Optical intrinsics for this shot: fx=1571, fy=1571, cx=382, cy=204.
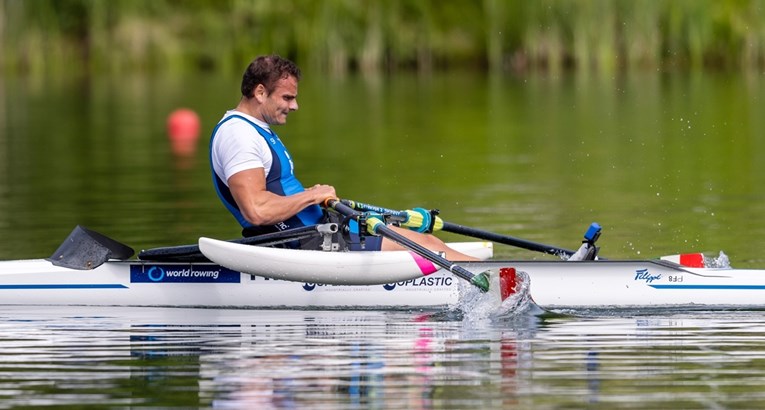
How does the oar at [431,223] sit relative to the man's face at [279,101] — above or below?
below

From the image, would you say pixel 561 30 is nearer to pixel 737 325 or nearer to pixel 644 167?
pixel 644 167

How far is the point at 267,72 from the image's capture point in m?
11.1

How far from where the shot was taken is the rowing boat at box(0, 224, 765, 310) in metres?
11.2

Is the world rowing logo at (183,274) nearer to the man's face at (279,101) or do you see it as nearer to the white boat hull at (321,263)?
the white boat hull at (321,263)

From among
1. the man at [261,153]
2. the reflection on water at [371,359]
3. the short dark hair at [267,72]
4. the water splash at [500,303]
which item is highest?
the short dark hair at [267,72]

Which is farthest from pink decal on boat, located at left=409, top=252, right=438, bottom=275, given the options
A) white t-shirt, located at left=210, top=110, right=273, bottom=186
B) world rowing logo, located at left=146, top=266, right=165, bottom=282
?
world rowing logo, located at left=146, top=266, right=165, bottom=282

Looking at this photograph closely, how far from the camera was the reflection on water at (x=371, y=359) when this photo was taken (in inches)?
326

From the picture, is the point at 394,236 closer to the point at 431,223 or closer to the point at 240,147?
the point at 431,223

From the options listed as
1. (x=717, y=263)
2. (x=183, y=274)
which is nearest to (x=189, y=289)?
(x=183, y=274)

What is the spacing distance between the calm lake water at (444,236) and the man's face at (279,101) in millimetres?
1449

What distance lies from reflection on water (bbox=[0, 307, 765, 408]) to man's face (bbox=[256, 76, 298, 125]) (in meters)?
1.45

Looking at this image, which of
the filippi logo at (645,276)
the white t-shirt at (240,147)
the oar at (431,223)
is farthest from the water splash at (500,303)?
the white t-shirt at (240,147)

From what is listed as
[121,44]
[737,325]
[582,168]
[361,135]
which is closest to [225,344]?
[737,325]

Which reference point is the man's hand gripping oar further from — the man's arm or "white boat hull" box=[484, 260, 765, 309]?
"white boat hull" box=[484, 260, 765, 309]
